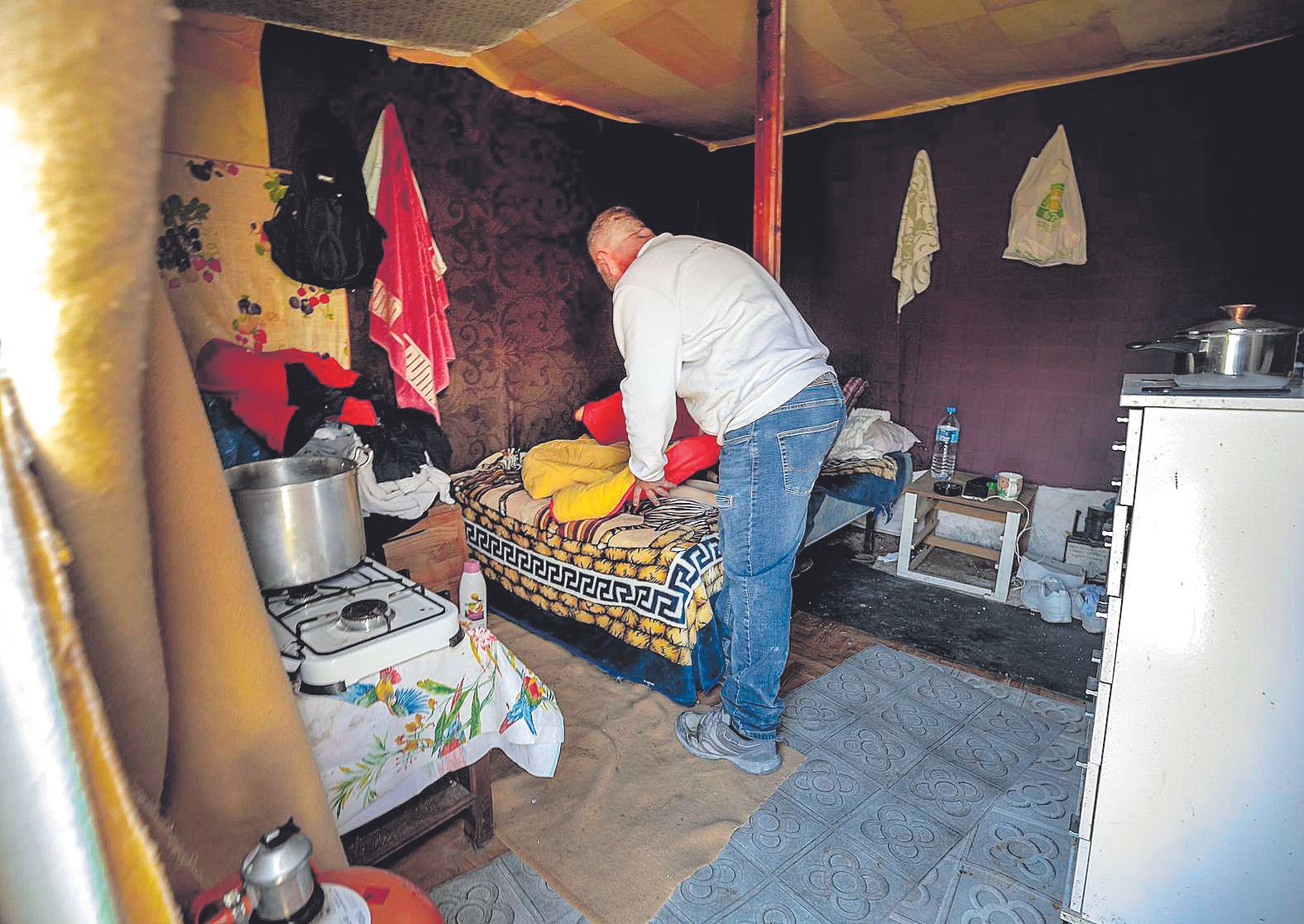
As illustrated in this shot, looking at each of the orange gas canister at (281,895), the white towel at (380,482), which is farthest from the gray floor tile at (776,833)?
the white towel at (380,482)

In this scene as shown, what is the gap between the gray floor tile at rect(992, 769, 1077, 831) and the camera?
64.4 inches

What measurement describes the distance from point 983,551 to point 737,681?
1.87 meters

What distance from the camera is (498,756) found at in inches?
74.0

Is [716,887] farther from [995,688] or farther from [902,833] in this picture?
[995,688]

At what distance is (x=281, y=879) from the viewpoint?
450 mm

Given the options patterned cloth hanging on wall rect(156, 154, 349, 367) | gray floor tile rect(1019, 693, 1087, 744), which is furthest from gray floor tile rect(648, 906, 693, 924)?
patterned cloth hanging on wall rect(156, 154, 349, 367)

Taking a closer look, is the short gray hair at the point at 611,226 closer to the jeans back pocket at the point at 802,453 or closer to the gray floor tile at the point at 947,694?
the jeans back pocket at the point at 802,453

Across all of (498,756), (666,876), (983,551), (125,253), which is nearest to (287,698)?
(125,253)

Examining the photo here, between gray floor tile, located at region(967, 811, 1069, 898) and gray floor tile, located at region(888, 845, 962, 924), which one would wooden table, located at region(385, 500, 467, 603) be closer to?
gray floor tile, located at region(888, 845, 962, 924)

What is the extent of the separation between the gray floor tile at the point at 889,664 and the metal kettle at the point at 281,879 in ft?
7.02

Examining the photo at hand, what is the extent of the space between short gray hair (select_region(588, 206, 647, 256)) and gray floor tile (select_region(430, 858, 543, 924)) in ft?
5.73

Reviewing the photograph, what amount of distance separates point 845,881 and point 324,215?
2830 millimetres

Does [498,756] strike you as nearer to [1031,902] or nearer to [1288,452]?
[1031,902]

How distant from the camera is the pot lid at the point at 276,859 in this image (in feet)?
1.46
